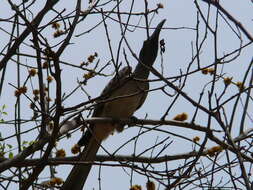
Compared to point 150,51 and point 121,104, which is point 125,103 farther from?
point 150,51

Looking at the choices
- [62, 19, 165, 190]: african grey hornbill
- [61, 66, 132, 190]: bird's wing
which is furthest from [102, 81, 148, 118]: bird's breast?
[61, 66, 132, 190]: bird's wing

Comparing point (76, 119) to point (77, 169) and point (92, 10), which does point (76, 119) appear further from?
point (92, 10)

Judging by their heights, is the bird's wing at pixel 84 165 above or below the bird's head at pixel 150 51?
below

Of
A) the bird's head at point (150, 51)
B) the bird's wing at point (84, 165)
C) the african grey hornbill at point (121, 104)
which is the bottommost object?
the bird's wing at point (84, 165)

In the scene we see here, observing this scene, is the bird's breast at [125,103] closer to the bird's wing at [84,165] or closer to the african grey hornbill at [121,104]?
the african grey hornbill at [121,104]

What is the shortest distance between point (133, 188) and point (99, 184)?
325 millimetres

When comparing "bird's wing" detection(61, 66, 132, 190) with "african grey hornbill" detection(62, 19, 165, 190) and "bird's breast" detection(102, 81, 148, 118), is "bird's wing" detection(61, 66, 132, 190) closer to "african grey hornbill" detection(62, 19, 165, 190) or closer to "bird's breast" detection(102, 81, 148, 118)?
"african grey hornbill" detection(62, 19, 165, 190)

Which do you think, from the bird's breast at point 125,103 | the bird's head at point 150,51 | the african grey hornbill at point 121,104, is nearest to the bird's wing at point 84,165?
the african grey hornbill at point 121,104

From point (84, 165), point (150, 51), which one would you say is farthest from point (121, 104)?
→ point (84, 165)

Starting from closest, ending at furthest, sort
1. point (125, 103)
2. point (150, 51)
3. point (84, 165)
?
point (84, 165) < point (125, 103) < point (150, 51)

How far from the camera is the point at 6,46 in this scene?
4.54 meters

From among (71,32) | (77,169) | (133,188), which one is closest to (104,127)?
(77,169)

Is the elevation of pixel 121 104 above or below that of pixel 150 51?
below

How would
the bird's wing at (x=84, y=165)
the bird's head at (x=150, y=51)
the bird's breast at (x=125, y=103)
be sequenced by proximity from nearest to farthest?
the bird's wing at (x=84, y=165) → the bird's breast at (x=125, y=103) → the bird's head at (x=150, y=51)
